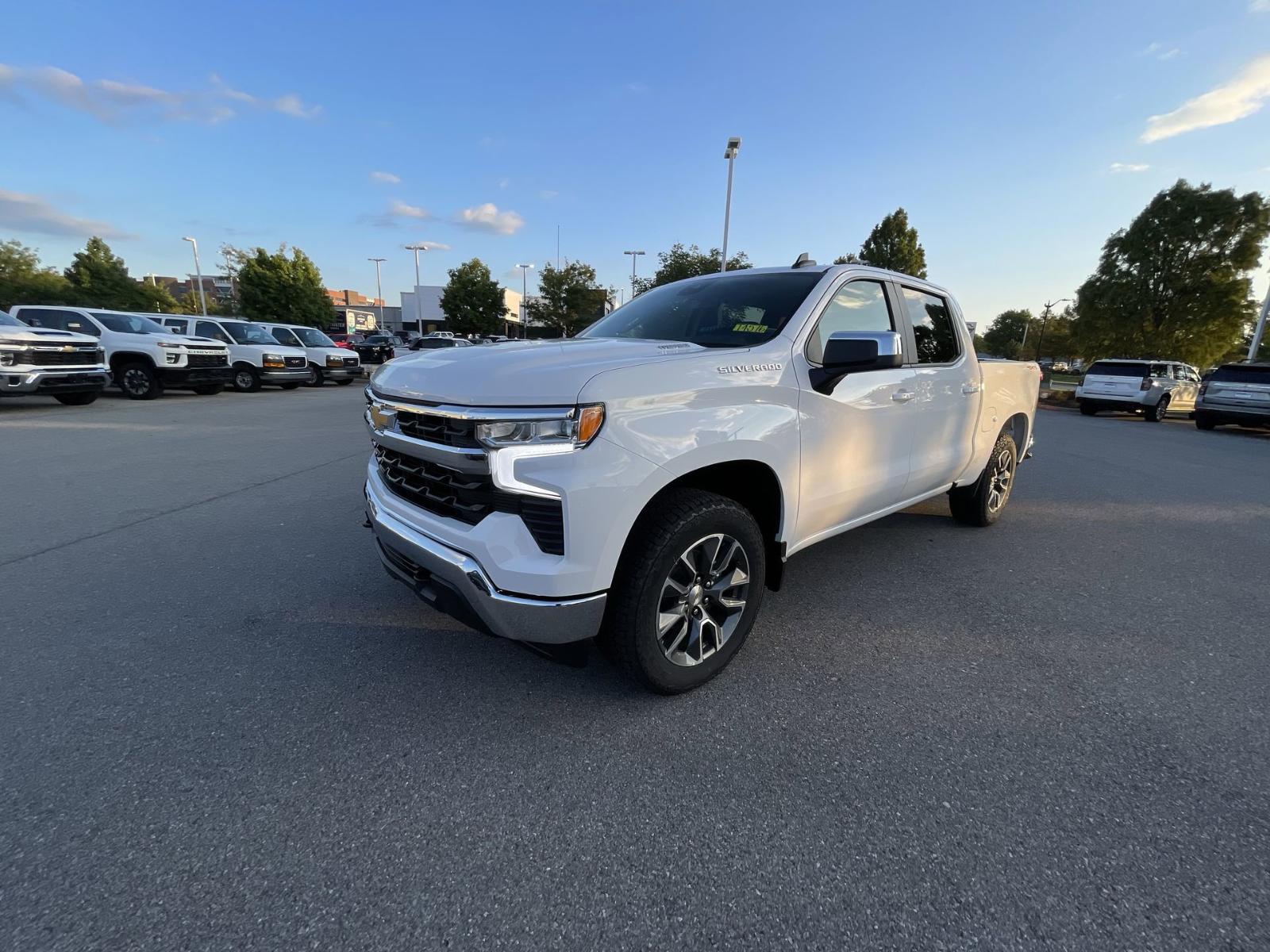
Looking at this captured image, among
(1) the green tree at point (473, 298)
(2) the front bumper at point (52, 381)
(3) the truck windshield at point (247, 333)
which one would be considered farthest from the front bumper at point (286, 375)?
(1) the green tree at point (473, 298)

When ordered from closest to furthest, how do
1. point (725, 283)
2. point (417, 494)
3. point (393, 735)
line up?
point (393, 735), point (417, 494), point (725, 283)

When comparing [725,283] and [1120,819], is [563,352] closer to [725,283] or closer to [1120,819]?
[725,283]

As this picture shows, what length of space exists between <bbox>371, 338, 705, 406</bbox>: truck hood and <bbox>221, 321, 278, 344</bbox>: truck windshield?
1674cm

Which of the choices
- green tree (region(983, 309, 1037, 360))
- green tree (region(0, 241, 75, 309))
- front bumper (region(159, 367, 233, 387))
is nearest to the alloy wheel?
front bumper (region(159, 367, 233, 387))

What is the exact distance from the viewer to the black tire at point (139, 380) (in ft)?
41.3

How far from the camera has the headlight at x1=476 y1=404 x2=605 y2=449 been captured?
1.95 metres

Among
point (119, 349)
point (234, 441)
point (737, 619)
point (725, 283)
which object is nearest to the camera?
point (737, 619)

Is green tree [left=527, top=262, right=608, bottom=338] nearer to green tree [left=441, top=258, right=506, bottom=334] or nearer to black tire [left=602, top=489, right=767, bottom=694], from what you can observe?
green tree [left=441, top=258, right=506, bottom=334]

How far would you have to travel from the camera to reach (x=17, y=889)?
5.13ft

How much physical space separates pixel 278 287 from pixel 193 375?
113 ft

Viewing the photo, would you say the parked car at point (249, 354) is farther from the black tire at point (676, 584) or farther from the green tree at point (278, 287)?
the green tree at point (278, 287)

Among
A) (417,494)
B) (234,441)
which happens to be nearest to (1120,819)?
(417,494)

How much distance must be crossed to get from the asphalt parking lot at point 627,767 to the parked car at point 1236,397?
13691 mm

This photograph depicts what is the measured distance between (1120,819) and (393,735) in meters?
2.47
